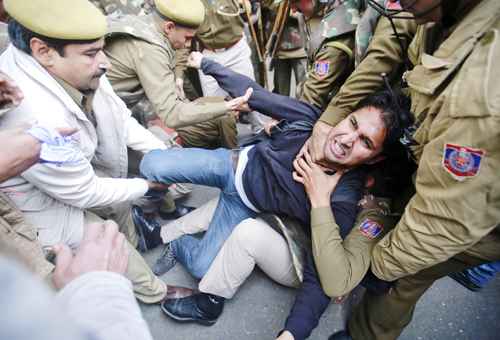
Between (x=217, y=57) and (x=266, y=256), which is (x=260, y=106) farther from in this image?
(x=217, y=57)

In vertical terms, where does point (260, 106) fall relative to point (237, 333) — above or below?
above

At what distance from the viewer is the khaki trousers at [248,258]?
145 centimetres

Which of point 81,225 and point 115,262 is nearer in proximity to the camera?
point 115,262

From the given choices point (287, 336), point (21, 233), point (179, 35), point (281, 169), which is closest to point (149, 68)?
point (179, 35)

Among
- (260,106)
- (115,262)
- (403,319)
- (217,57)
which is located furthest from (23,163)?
(217,57)

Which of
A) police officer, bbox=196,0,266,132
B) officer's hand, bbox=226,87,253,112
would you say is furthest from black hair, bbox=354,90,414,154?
police officer, bbox=196,0,266,132

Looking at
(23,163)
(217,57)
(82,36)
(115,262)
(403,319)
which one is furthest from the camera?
(217,57)

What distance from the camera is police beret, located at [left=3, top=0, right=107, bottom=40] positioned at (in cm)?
117

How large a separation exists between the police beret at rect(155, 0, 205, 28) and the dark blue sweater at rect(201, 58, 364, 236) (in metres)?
0.24

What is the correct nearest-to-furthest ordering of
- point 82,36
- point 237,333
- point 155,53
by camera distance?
1. point 82,36
2. point 237,333
3. point 155,53

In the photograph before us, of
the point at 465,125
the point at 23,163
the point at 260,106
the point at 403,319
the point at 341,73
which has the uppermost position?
the point at 465,125

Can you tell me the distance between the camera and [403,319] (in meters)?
1.39

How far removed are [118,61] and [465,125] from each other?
5.59 ft

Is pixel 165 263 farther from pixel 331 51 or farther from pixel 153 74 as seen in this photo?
pixel 331 51
